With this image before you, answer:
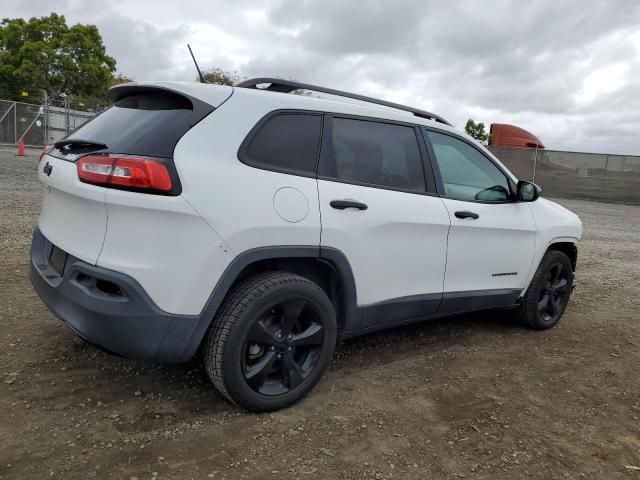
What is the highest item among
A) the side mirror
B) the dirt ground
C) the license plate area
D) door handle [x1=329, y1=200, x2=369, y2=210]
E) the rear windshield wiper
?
the rear windshield wiper

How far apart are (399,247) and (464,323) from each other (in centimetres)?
181

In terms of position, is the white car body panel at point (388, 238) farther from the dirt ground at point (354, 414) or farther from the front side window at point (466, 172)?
the dirt ground at point (354, 414)

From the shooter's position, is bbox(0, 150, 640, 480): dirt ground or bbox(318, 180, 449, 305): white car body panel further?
bbox(318, 180, 449, 305): white car body panel

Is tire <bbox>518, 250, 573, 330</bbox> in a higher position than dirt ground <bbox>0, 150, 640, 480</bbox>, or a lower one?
higher

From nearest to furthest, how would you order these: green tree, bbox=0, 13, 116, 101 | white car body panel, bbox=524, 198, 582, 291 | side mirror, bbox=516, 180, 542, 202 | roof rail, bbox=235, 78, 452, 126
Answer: roof rail, bbox=235, 78, 452, 126 < side mirror, bbox=516, 180, 542, 202 < white car body panel, bbox=524, 198, 582, 291 < green tree, bbox=0, 13, 116, 101

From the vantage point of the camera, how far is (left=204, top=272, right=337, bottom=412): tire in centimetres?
268

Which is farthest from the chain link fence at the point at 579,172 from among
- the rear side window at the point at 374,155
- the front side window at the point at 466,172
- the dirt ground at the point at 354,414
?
the rear side window at the point at 374,155

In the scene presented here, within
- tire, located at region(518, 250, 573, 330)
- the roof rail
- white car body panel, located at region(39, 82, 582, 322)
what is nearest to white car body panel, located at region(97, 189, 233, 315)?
white car body panel, located at region(39, 82, 582, 322)

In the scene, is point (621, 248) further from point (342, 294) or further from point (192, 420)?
point (192, 420)

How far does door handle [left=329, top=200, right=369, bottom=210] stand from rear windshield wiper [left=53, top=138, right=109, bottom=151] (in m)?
1.24

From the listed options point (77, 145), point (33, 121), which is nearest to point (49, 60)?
point (33, 121)

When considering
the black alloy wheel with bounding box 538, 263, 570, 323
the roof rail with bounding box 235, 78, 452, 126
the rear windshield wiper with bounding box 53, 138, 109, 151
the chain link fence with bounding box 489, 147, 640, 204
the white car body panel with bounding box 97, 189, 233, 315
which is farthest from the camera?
the chain link fence with bounding box 489, 147, 640, 204

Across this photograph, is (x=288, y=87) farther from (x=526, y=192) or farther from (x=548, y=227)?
(x=548, y=227)

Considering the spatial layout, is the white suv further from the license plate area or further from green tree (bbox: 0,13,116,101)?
green tree (bbox: 0,13,116,101)
